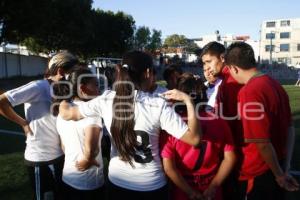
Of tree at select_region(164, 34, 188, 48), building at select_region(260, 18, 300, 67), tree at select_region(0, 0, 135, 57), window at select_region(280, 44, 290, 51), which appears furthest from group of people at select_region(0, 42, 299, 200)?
tree at select_region(164, 34, 188, 48)

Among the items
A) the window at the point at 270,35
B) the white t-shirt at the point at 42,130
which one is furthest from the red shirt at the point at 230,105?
the window at the point at 270,35

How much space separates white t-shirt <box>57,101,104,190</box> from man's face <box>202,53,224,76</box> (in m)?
1.49

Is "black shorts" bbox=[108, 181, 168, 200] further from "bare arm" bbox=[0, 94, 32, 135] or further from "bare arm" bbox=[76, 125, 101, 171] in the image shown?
"bare arm" bbox=[0, 94, 32, 135]


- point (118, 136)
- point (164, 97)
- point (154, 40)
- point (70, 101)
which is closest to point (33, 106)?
point (70, 101)

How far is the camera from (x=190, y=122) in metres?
2.84

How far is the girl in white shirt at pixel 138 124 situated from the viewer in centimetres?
290

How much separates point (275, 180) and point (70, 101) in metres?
1.79

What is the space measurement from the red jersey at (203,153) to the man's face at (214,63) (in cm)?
114

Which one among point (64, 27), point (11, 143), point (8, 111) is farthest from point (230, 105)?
point (64, 27)

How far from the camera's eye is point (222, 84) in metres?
3.80

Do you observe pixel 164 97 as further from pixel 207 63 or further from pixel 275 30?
pixel 275 30

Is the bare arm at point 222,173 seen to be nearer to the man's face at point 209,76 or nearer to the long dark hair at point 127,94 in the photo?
the long dark hair at point 127,94

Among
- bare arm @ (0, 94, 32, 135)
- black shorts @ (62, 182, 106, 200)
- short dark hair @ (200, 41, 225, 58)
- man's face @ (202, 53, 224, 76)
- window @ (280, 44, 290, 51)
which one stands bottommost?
black shorts @ (62, 182, 106, 200)

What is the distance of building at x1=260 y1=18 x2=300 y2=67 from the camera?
103 meters
